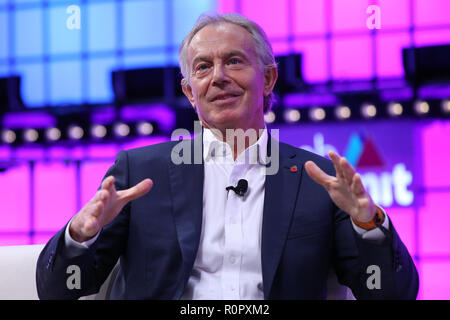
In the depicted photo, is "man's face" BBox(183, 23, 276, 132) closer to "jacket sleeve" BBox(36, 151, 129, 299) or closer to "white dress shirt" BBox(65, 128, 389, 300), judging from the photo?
"white dress shirt" BBox(65, 128, 389, 300)

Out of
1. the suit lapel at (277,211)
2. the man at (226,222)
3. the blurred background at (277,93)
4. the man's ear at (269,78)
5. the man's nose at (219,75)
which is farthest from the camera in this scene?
the blurred background at (277,93)

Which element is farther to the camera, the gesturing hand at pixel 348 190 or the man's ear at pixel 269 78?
the man's ear at pixel 269 78

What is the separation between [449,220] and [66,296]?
7773 mm

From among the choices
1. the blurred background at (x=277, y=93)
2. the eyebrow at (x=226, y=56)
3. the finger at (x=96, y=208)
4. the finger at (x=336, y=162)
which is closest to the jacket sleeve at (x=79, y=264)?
the finger at (x=96, y=208)

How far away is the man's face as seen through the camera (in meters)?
1.89

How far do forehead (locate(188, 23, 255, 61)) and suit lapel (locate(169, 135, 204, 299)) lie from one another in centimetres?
35

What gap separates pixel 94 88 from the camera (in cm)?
968

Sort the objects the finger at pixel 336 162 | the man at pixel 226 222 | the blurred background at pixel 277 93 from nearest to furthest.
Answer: the finger at pixel 336 162 → the man at pixel 226 222 → the blurred background at pixel 277 93

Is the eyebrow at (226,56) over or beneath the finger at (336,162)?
over

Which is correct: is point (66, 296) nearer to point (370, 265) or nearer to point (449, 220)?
point (370, 265)

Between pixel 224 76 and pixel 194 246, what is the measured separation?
1.98 ft

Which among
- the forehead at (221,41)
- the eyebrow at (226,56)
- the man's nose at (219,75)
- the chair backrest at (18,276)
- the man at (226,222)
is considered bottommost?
the chair backrest at (18,276)

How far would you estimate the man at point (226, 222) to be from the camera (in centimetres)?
151

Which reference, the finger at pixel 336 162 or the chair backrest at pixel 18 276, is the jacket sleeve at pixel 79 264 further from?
the finger at pixel 336 162
